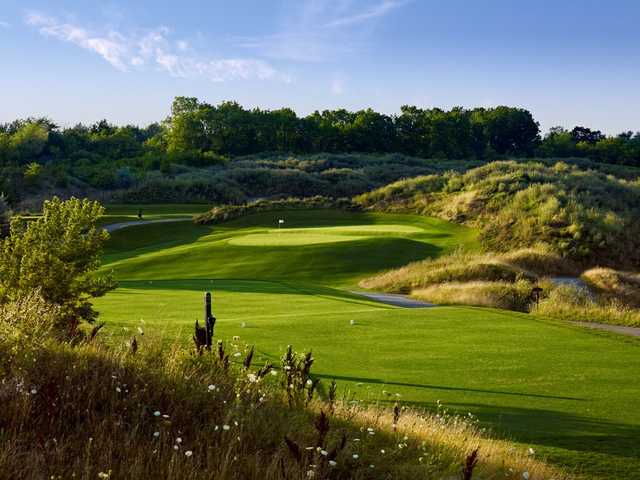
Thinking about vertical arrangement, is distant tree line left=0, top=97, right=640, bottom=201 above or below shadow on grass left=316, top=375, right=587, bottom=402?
above

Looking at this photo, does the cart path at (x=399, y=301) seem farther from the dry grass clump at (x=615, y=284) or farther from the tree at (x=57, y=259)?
the tree at (x=57, y=259)

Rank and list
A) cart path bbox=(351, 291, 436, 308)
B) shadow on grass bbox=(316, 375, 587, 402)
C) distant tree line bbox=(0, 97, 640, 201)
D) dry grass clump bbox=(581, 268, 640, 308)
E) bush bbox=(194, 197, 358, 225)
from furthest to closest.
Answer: distant tree line bbox=(0, 97, 640, 201) → bush bbox=(194, 197, 358, 225) → dry grass clump bbox=(581, 268, 640, 308) → cart path bbox=(351, 291, 436, 308) → shadow on grass bbox=(316, 375, 587, 402)

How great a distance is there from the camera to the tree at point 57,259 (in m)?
12.4

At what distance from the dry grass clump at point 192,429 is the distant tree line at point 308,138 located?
98839 mm

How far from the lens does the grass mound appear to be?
35.0 metres

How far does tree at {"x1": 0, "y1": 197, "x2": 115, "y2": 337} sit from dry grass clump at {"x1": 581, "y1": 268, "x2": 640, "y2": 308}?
20.5 meters

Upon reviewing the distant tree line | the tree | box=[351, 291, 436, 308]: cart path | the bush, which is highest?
the distant tree line

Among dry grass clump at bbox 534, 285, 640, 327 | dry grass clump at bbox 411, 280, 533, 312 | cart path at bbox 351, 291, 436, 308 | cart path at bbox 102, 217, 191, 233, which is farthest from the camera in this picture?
cart path at bbox 102, 217, 191, 233

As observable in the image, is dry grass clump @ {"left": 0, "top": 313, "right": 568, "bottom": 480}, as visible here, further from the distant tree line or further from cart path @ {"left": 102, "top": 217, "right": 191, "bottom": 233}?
the distant tree line

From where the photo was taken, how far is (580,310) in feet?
67.1

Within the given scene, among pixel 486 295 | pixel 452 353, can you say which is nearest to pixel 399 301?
pixel 486 295

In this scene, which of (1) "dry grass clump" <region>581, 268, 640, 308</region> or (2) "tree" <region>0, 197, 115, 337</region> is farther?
(1) "dry grass clump" <region>581, 268, 640, 308</region>

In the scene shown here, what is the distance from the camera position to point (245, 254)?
3612cm

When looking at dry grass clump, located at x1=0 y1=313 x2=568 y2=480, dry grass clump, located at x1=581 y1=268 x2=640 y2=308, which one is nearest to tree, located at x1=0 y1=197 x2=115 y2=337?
dry grass clump, located at x1=0 y1=313 x2=568 y2=480
